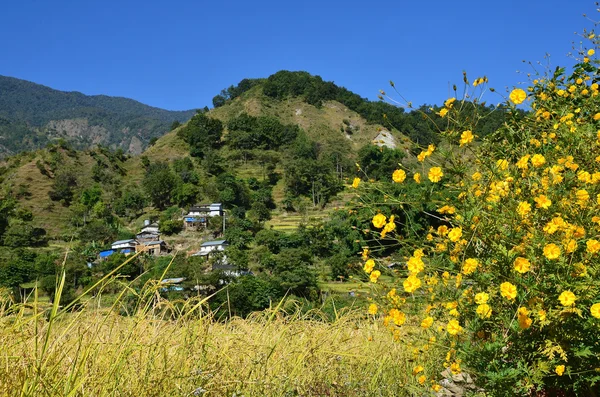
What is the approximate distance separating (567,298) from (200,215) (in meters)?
46.0

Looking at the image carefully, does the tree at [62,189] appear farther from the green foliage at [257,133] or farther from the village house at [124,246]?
the green foliage at [257,133]

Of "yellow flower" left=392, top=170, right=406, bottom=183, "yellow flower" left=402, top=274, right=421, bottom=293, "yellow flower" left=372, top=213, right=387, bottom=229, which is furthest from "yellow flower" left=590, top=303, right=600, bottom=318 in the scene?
"yellow flower" left=392, top=170, right=406, bottom=183

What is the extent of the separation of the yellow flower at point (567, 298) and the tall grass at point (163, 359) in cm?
96

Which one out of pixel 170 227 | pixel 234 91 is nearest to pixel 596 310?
pixel 170 227

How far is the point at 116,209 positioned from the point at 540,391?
52084mm

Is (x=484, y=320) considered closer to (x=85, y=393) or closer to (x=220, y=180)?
(x=85, y=393)

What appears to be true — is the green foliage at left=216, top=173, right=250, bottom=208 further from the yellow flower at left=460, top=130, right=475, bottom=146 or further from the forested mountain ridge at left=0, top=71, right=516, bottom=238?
the yellow flower at left=460, top=130, right=475, bottom=146

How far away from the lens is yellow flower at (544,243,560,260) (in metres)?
1.40

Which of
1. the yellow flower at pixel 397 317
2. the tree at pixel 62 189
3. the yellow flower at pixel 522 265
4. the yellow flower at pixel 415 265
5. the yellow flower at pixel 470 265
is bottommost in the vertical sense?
the tree at pixel 62 189

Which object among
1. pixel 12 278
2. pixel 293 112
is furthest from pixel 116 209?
pixel 293 112

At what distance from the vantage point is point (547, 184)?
1779mm

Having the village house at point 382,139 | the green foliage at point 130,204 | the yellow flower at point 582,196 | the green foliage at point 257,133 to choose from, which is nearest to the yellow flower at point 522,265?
the yellow flower at point 582,196

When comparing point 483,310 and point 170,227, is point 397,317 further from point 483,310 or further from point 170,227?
point 170,227

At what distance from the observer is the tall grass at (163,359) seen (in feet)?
4.98
